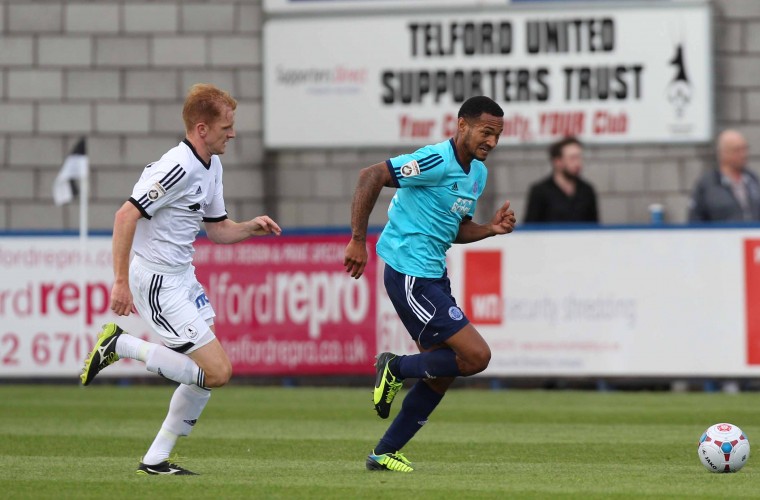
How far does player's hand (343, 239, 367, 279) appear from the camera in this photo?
8.12 meters

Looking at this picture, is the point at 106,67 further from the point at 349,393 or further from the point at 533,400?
the point at 533,400

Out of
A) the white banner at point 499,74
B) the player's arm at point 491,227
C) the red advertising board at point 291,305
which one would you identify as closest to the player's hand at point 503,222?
the player's arm at point 491,227

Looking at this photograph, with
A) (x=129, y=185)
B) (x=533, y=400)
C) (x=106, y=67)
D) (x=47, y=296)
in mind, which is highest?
(x=106, y=67)

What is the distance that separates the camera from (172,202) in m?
8.24

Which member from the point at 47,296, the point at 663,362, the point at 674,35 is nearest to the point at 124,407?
the point at 47,296

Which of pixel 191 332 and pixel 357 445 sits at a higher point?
pixel 191 332

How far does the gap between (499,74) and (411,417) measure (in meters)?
10.9

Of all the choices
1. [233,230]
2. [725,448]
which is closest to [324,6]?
[233,230]

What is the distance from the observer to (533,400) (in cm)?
1472

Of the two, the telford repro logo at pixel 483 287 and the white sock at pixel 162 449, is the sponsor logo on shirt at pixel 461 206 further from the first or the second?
the telford repro logo at pixel 483 287

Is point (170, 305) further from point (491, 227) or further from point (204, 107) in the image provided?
point (491, 227)

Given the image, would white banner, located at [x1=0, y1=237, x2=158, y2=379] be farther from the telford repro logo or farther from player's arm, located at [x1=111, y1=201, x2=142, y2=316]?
player's arm, located at [x1=111, y1=201, x2=142, y2=316]

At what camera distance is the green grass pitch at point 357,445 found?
7.72 metres

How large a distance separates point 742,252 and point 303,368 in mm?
4640
